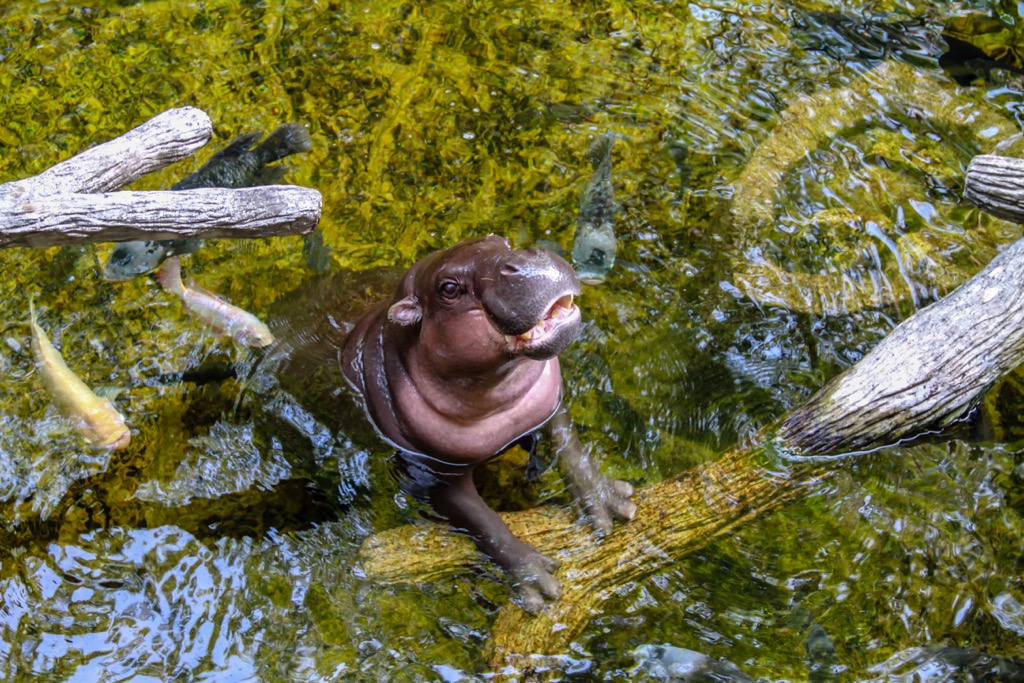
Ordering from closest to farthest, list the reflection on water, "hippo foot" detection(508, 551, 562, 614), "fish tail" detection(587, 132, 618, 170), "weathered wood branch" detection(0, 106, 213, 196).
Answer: "weathered wood branch" detection(0, 106, 213, 196)
"hippo foot" detection(508, 551, 562, 614)
the reflection on water
"fish tail" detection(587, 132, 618, 170)

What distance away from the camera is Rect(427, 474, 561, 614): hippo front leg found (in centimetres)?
482

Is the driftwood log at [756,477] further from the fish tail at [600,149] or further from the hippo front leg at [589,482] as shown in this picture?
the fish tail at [600,149]

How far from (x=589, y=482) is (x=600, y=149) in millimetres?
2712

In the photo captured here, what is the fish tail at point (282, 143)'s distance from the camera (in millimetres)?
6020

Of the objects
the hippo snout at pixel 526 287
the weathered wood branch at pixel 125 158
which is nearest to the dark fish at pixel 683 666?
the hippo snout at pixel 526 287

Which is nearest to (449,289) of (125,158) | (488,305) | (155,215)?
(488,305)

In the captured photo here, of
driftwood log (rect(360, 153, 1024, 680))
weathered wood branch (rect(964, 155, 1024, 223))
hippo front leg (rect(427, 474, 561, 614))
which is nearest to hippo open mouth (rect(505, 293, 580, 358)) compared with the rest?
hippo front leg (rect(427, 474, 561, 614))

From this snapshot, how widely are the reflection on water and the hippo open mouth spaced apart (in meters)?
1.32

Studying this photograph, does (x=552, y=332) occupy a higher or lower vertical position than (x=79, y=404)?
higher

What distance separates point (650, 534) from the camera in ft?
16.4

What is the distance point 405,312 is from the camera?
4.68 metres

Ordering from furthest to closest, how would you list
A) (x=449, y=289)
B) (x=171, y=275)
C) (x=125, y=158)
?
1. (x=171, y=275)
2. (x=125, y=158)
3. (x=449, y=289)

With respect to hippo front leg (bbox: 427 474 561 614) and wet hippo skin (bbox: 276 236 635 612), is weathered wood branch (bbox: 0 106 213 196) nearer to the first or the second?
wet hippo skin (bbox: 276 236 635 612)

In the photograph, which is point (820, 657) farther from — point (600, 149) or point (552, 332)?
point (600, 149)
